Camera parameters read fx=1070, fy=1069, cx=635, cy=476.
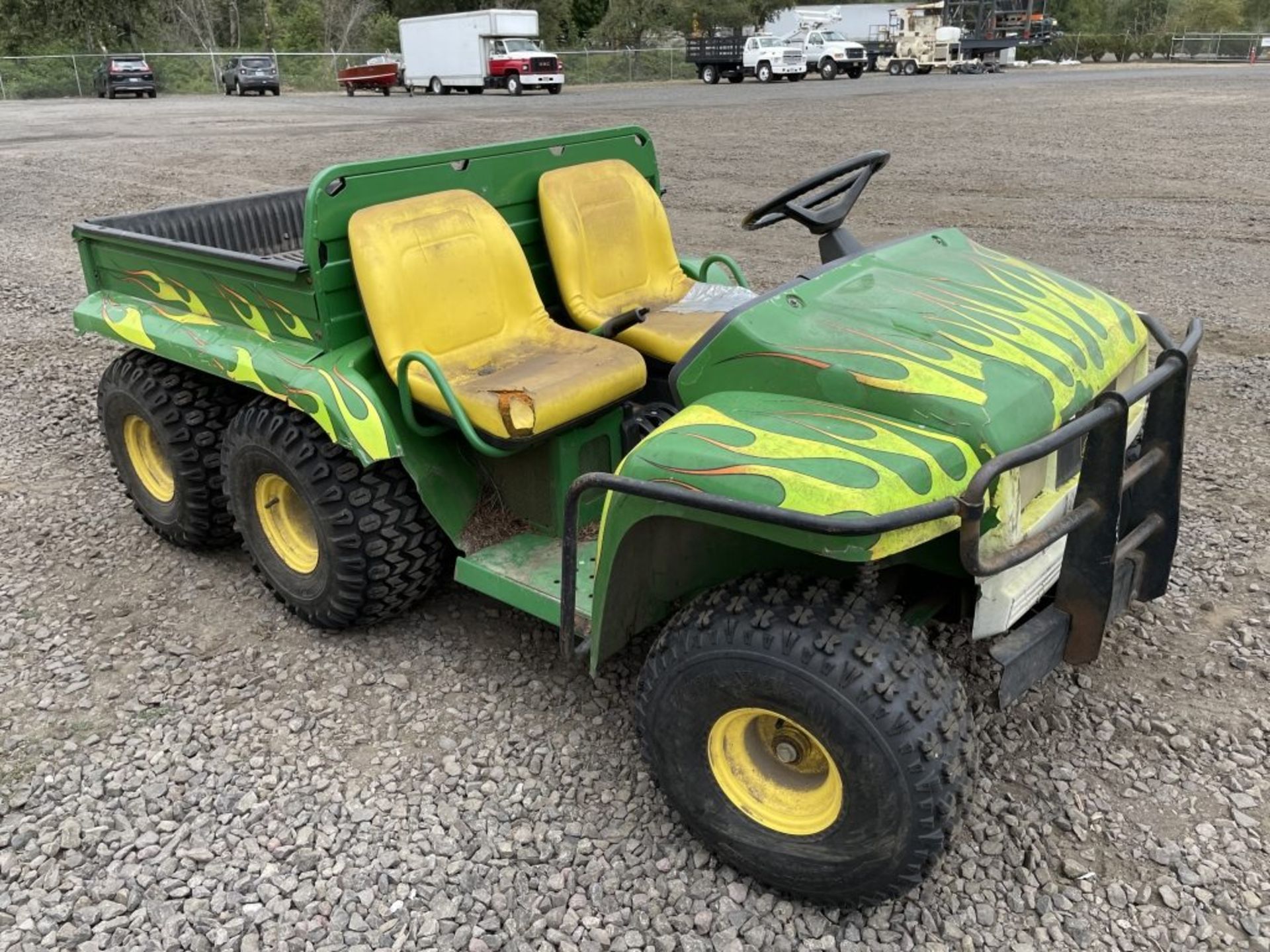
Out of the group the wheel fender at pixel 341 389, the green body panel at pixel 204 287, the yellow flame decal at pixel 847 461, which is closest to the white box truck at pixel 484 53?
the green body panel at pixel 204 287

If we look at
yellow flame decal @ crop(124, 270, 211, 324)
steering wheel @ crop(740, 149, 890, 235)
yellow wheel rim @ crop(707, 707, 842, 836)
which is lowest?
yellow wheel rim @ crop(707, 707, 842, 836)

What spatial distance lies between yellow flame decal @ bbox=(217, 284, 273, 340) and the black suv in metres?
32.4

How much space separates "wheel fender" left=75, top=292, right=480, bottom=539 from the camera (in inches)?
120

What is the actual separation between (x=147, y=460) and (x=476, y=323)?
→ 1.62 metres

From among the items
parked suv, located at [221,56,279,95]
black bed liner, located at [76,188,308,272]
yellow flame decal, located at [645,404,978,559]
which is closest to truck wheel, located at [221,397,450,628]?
black bed liner, located at [76,188,308,272]

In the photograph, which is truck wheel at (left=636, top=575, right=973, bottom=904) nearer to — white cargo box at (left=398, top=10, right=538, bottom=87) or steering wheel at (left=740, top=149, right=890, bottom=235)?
steering wheel at (left=740, top=149, right=890, bottom=235)

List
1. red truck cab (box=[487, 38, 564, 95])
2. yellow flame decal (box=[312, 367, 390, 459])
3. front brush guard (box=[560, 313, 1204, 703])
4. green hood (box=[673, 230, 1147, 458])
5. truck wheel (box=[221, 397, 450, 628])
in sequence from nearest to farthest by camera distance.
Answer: front brush guard (box=[560, 313, 1204, 703]) < green hood (box=[673, 230, 1147, 458]) < yellow flame decal (box=[312, 367, 390, 459]) < truck wheel (box=[221, 397, 450, 628]) < red truck cab (box=[487, 38, 564, 95])

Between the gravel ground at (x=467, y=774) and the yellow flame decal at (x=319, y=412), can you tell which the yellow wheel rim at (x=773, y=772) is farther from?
the yellow flame decal at (x=319, y=412)

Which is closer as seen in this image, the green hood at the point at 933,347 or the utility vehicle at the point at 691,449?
the utility vehicle at the point at 691,449

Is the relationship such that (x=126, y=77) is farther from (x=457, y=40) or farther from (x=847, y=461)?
(x=847, y=461)

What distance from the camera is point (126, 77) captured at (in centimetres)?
3092

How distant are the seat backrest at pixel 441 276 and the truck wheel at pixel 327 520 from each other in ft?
1.19

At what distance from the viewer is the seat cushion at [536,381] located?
2908mm

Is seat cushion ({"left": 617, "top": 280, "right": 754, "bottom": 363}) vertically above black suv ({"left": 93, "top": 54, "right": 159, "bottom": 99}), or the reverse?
black suv ({"left": 93, "top": 54, "right": 159, "bottom": 99})
